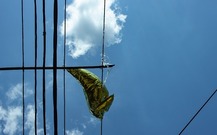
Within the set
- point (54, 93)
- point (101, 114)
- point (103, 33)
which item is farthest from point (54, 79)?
point (101, 114)

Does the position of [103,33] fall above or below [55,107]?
above

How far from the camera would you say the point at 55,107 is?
7512mm

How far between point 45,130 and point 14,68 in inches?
75.2

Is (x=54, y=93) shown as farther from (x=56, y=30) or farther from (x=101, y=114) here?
(x=101, y=114)

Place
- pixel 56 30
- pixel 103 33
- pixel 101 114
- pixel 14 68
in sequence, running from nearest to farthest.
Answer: pixel 56 30
pixel 14 68
pixel 103 33
pixel 101 114

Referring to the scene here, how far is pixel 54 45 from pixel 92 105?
628 centimetres

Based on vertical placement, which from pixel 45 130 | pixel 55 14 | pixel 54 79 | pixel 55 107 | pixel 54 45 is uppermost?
pixel 55 14

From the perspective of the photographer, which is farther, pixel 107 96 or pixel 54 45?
pixel 107 96

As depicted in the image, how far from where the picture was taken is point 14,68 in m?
8.84

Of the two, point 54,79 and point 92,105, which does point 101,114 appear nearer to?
point 92,105

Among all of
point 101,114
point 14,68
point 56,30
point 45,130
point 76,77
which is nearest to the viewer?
point 56,30

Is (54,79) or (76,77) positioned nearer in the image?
(54,79)

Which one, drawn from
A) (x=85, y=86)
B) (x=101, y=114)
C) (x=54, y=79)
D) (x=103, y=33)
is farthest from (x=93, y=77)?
(x=54, y=79)

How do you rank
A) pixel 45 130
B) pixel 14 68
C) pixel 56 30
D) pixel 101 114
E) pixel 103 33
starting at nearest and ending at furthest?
pixel 56 30
pixel 45 130
pixel 14 68
pixel 103 33
pixel 101 114
